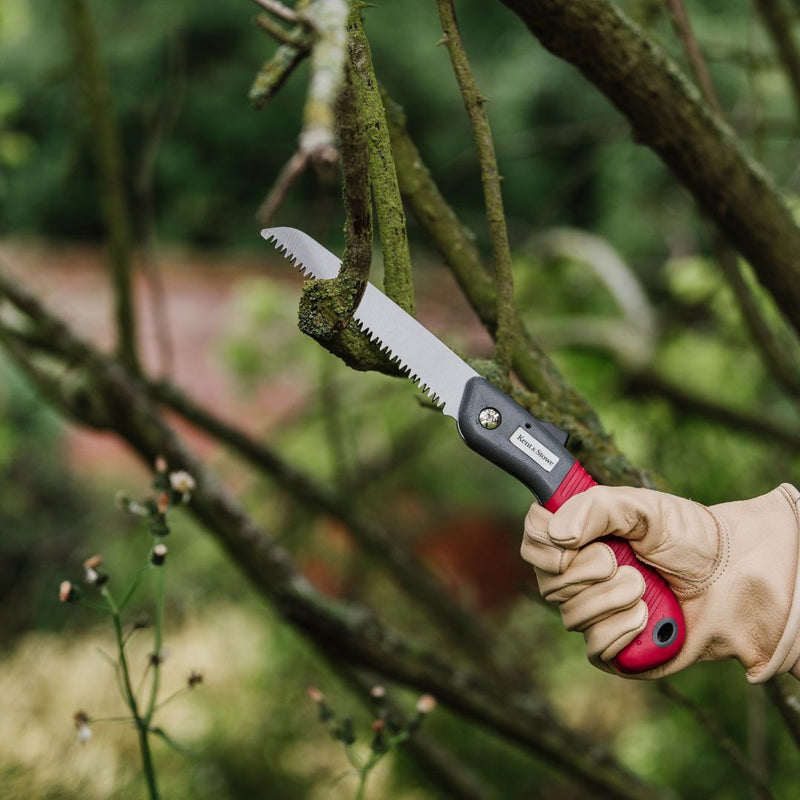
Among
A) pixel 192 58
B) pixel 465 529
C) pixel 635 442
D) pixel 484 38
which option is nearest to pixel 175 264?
pixel 192 58

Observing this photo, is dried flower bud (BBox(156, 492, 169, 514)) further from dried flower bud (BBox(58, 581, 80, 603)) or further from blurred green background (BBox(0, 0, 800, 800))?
blurred green background (BBox(0, 0, 800, 800))

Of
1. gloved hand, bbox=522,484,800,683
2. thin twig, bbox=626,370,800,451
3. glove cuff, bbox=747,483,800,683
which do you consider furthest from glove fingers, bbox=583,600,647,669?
thin twig, bbox=626,370,800,451

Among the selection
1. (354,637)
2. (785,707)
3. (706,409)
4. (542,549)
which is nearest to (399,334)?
(542,549)

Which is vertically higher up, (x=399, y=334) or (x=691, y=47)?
(x=691, y=47)

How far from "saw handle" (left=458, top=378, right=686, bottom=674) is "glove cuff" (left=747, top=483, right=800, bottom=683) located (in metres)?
0.07

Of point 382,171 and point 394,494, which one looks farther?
point 394,494

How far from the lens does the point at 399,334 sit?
75 cm

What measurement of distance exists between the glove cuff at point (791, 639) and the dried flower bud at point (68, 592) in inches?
24.9

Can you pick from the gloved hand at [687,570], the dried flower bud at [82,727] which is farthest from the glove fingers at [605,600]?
the dried flower bud at [82,727]

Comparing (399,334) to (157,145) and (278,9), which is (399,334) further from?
(157,145)

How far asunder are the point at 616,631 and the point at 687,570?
84mm

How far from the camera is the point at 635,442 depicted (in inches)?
119

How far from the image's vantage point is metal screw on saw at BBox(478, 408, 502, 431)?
0.78m

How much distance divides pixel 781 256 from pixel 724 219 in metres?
0.08
